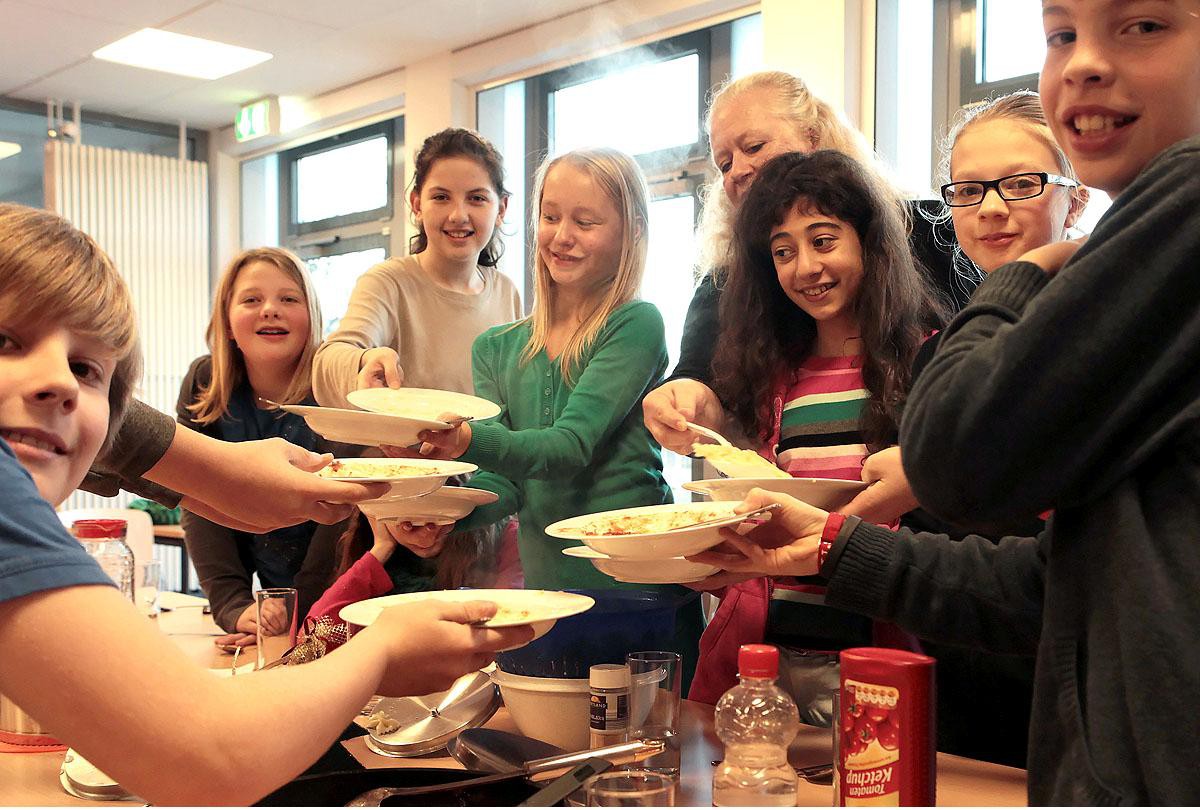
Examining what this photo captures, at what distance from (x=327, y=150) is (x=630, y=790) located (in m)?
6.43

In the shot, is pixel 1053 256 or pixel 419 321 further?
pixel 419 321

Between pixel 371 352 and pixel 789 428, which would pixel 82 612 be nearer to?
pixel 789 428

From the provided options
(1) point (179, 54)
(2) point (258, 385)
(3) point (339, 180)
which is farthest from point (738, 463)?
(3) point (339, 180)

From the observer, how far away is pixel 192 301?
23.4 feet

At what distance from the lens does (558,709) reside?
1.31 metres

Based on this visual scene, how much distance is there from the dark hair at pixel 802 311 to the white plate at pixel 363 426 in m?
0.59

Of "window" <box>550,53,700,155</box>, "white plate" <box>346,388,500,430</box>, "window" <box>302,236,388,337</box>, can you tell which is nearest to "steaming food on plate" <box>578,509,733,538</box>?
"white plate" <box>346,388,500,430</box>

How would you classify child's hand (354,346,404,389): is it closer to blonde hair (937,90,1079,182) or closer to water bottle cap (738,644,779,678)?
blonde hair (937,90,1079,182)

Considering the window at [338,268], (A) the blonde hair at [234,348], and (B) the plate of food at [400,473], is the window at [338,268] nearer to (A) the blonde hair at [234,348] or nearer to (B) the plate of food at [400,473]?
(A) the blonde hair at [234,348]

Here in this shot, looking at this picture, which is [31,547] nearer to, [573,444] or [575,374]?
[573,444]

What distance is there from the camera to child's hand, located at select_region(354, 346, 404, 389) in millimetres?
2246

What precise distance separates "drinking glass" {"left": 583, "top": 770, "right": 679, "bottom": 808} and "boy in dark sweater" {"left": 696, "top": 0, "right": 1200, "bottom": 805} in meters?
0.34

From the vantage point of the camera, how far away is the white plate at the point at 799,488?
1432 mm

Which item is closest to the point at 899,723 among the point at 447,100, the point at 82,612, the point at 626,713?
the point at 626,713
